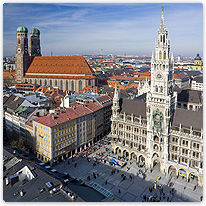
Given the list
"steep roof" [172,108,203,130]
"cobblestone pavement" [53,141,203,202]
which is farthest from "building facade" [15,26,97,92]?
"steep roof" [172,108,203,130]

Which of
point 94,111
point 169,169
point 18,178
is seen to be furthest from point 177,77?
point 18,178

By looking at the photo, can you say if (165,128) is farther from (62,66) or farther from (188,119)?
(62,66)

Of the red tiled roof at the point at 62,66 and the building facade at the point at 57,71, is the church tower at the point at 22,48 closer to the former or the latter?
the building facade at the point at 57,71

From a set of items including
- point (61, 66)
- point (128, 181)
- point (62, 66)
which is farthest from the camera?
point (61, 66)

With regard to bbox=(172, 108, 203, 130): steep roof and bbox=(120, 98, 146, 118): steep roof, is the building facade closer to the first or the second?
bbox=(120, 98, 146, 118): steep roof

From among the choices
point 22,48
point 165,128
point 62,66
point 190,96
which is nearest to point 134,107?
point 165,128
